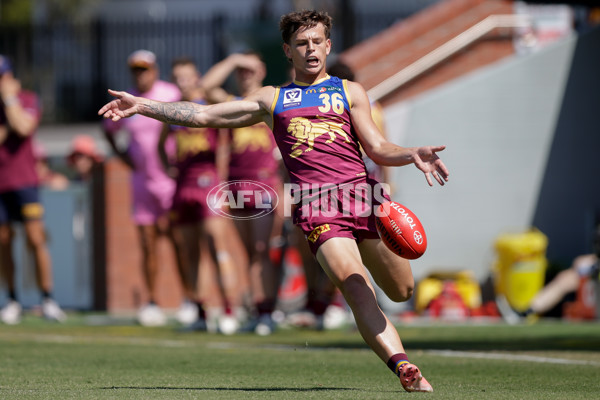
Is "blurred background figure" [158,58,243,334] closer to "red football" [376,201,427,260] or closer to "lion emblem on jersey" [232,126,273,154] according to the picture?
"lion emblem on jersey" [232,126,273,154]

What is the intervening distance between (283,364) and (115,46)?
1677 centimetres

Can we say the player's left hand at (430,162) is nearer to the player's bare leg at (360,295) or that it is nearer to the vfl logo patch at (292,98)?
the player's bare leg at (360,295)

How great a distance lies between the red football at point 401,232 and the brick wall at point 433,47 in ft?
34.2

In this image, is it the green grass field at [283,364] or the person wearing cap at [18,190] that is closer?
the green grass field at [283,364]

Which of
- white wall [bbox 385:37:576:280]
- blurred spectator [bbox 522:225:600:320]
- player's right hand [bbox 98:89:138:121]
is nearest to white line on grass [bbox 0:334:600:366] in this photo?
player's right hand [bbox 98:89:138:121]

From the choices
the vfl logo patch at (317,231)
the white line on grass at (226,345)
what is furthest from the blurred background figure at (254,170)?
the vfl logo patch at (317,231)

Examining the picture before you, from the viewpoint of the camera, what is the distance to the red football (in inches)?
238

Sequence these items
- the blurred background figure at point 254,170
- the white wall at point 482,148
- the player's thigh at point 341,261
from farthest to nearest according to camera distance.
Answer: the white wall at point 482,148
the blurred background figure at point 254,170
the player's thigh at point 341,261

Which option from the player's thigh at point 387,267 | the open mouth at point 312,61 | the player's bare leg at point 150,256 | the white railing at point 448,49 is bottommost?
the player's bare leg at point 150,256

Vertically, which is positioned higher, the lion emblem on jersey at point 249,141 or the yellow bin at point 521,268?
the lion emblem on jersey at point 249,141

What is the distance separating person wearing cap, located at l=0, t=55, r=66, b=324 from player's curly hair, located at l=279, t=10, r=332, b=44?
21.8 ft

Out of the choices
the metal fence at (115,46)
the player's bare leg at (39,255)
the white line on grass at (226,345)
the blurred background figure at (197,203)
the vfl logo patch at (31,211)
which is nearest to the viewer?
the white line on grass at (226,345)

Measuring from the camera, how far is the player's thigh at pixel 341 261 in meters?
6.17

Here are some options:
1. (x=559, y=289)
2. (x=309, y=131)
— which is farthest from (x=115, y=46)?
(x=309, y=131)
